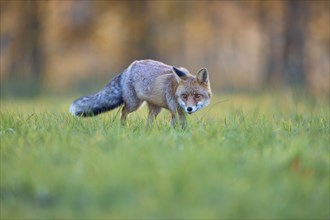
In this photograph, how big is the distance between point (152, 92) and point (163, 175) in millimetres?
3976

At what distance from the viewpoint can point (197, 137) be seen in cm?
628

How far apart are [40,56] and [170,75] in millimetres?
17573

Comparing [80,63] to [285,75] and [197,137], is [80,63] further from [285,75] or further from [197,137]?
[197,137]

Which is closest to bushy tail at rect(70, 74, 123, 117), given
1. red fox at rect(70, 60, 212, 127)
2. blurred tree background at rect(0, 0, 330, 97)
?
red fox at rect(70, 60, 212, 127)

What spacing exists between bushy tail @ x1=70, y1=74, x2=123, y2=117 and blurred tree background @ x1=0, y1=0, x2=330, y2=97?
10928 millimetres

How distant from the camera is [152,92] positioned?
8.60 metres

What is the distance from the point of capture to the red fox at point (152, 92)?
26.8 feet

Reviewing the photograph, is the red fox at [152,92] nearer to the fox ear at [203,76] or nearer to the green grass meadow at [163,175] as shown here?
the fox ear at [203,76]

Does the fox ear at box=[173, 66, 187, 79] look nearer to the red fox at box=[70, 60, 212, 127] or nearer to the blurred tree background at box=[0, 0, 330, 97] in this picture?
the red fox at box=[70, 60, 212, 127]

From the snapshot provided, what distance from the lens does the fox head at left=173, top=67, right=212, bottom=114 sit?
7934 millimetres

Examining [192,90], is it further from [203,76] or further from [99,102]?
[99,102]

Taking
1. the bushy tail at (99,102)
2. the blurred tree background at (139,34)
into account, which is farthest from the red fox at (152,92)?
the blurred tree background at (139,34)

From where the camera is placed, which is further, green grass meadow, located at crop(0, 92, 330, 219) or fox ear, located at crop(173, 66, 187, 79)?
fox ear, located at crop(173, 66, 187, 79)

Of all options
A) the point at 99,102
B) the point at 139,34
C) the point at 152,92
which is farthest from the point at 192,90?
the point at 139,34
